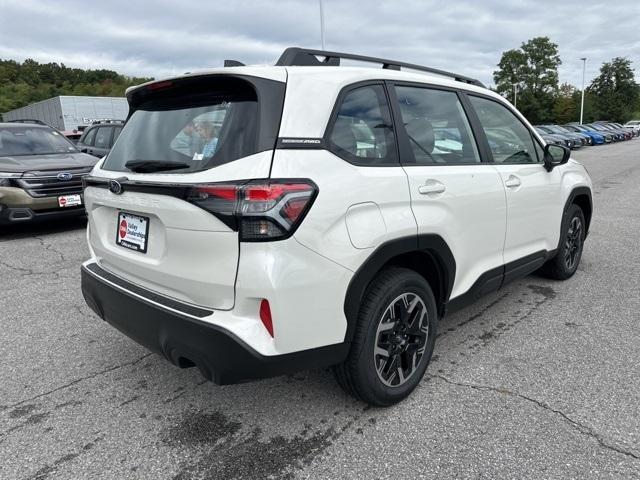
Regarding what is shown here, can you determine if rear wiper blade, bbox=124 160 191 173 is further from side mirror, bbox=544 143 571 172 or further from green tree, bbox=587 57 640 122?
green tree, bbox=587 57 640 122

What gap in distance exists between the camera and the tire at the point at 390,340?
7.86 ft

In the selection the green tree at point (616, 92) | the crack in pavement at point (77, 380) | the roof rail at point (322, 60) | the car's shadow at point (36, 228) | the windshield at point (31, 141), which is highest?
the green tree at point (616, 92)

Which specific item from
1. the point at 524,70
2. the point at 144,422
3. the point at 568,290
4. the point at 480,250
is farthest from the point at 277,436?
the point at 524,70

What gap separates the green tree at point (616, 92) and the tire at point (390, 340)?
7681 cm

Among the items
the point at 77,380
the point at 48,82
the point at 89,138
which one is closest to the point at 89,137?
the point at 89,138

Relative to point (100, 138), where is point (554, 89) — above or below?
above

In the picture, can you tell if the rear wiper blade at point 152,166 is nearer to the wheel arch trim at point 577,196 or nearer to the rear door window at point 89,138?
the wheel arch trim at point 577,196

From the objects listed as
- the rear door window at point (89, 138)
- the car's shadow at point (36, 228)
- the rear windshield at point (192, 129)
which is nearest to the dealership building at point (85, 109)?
the rear door window at point (89, 138)

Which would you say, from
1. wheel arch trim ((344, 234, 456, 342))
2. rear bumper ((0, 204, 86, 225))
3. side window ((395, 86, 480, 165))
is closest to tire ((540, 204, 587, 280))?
side window ((395, 86, 480, 165))

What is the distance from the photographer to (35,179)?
6.64m

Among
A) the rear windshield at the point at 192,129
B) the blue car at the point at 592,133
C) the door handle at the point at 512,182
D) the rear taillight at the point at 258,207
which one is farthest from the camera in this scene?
the blue car at the point at 592,133

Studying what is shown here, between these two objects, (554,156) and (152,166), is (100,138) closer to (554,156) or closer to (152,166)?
(152,166)

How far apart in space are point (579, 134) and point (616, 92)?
4954cm

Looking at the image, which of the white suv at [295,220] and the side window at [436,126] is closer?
the white suv at [295,220]
